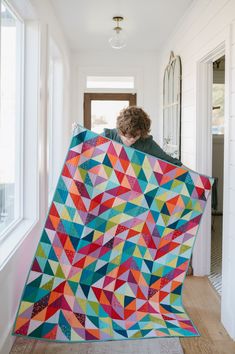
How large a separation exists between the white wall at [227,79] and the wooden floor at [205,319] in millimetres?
98

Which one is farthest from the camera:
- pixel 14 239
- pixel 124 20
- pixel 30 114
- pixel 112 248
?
pixel 124 20

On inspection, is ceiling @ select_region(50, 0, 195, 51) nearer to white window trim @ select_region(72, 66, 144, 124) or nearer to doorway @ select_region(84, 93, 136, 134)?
white window trim @ select_region(72, 66, 144, 124)

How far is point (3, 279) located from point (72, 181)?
69 cm

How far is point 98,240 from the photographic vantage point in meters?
2.77

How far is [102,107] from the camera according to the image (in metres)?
6.77

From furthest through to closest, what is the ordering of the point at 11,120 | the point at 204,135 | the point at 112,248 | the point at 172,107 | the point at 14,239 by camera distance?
the point at 172,107 < the point at 204,135 < the point at 11,120 < the point at 14,239 < the point at 112,248

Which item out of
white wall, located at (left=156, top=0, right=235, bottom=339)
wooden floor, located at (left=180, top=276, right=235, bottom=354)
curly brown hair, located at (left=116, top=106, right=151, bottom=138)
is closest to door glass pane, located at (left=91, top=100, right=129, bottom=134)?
white wall, located at (left=156, top=0, right=235, bottom=339)

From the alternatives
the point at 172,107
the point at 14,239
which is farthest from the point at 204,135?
the point at 14,239

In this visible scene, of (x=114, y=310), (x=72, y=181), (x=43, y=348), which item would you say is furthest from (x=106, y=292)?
(x=72, y=181)

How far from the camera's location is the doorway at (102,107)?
265 inches

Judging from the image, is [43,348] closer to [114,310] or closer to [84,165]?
[114,310]

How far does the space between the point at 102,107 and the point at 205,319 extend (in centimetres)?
421

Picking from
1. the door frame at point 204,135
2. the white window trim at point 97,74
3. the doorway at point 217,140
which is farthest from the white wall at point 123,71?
the door frame at point 204,135

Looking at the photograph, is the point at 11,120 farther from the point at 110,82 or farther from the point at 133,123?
the point at 110,82
